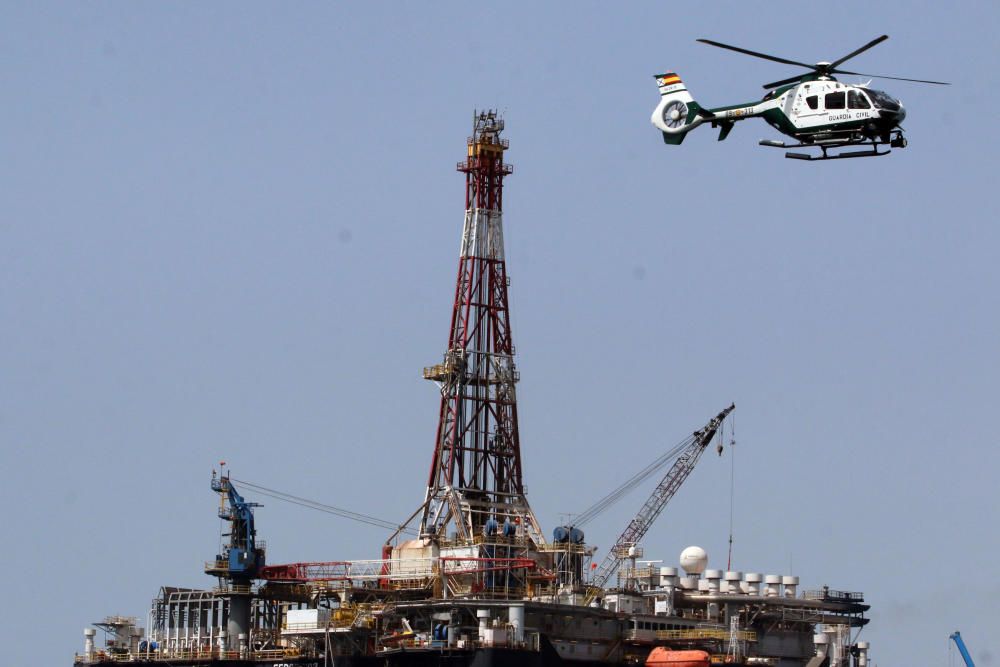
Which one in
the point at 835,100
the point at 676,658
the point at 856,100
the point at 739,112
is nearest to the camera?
the point at 856,100

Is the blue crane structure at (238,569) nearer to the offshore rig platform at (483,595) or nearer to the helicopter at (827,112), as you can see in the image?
the offshore rig platform at (483,595)

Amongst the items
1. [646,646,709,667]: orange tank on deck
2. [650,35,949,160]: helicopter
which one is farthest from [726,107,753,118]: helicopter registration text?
[646,646,709,667]: orange tank on deck

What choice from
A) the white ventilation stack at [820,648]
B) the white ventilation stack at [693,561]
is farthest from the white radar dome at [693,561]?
the white ventilation stack at [820,648]

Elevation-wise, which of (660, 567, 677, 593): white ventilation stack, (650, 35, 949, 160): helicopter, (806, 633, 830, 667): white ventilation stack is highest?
(650, 35, 949, 160): helicopter

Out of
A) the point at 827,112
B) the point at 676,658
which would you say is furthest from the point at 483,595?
Answer: the point at 827,112

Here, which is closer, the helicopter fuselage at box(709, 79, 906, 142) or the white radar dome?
the helicopter fuselage at box(709, 79, 906, 142)

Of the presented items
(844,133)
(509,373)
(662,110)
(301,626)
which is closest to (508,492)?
(509,373)

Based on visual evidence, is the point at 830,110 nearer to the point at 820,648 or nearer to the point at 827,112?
the point at 827,112

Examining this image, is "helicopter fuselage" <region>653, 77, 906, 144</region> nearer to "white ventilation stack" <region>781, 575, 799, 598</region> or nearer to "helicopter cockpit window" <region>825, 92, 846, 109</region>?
"helicopter cockpit window" <region>825, 92, 846, 109</region>
